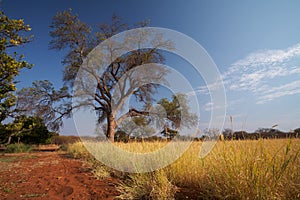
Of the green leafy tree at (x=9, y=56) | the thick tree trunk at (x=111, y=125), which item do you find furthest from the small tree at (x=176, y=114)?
the green leafy tree at (x=9, y=56)

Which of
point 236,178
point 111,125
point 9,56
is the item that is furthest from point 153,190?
point 111,125

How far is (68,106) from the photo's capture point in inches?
617

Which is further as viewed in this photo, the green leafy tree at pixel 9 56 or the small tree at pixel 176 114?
the small tree at pixel 176 114

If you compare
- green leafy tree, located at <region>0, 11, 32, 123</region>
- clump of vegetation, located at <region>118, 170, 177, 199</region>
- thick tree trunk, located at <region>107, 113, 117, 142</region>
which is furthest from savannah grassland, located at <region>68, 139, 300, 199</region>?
thick tree trunk, located at <region>107, 113, 117, 142</region>

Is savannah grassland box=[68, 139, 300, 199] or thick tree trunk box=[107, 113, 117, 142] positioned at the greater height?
thick tree trunk box=[107, 113, 117, 142]

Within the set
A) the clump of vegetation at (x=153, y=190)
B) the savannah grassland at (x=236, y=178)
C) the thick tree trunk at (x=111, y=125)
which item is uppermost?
the thick tree trunk at (x=111, y=125)

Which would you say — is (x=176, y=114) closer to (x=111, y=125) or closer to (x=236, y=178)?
(x=111, y=125)

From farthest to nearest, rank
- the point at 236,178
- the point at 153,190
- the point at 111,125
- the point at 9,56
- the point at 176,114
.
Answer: the point at 176,114 → the point at 111,125 → the point at 9,56 → the point at 153,190 → the point at 236,178

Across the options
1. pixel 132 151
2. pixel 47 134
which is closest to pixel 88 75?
pixel 47 134

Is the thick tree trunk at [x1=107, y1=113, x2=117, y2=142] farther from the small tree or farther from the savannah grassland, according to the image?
the savannah grassland

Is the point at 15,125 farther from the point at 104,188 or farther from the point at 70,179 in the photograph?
the point at 104,188

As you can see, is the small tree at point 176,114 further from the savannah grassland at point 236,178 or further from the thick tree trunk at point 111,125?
the savannah grassland at point 236,178

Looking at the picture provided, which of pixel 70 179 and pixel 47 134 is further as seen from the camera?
pixel 47 134

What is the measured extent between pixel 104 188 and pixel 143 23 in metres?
15.4
